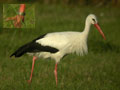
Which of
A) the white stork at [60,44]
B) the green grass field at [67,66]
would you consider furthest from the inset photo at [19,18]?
the white stork at [60,44]

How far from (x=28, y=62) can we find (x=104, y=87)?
245 cm

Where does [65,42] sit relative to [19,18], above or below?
below

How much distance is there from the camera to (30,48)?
22.0ft

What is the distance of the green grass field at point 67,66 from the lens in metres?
6.39

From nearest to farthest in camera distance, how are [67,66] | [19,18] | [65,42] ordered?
[65,42] < [67,66] < [19,18]

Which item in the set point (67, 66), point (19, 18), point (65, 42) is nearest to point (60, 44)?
point (65, 42)

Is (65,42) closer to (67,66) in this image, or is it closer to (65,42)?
(65,42)

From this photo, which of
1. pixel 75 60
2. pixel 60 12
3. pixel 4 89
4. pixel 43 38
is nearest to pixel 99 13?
pixel 60 12

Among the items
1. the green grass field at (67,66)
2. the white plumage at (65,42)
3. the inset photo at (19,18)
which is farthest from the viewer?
the inset photo at (19,18)

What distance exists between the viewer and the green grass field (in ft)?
21.0

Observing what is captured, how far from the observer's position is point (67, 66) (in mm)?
7926

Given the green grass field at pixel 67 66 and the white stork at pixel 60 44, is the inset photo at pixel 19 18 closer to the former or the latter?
the green grass field at pixel 67 66

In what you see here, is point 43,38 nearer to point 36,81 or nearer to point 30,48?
point 30,48

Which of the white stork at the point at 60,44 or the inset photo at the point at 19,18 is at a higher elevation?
the inset photo at the point at 19,18
